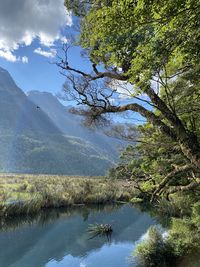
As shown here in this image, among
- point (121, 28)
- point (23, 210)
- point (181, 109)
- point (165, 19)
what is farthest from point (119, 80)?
point (23, 210)

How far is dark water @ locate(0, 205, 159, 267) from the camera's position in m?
11.3

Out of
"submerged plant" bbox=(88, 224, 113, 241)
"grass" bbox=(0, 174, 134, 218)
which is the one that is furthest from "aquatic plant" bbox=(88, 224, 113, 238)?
"grass" bbox=(0, 174, 134, 218)

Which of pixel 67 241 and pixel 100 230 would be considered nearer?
pixel 67 241

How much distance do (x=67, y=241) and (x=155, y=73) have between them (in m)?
11.0

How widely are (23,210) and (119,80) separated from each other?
11712 millimetres

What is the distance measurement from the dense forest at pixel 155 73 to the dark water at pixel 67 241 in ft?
8.88

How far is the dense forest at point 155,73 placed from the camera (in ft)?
12.6

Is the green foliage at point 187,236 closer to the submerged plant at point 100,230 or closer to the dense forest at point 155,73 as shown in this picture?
the dense forest at point 155,73

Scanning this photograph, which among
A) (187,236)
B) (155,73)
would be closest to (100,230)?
(187,236)

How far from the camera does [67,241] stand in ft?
47.0

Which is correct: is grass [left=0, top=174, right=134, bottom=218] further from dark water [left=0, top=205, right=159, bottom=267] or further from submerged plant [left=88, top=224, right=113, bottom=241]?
submerged plant [left=88, top=224, right=113, bottom=241]

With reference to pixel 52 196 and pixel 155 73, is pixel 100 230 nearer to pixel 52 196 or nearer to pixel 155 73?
pixel 52 196

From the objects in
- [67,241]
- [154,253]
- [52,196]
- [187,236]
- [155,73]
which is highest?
[155,73]

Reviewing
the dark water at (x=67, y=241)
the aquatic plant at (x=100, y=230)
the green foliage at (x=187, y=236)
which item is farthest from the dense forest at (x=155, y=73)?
the aquatic plant at (x=100, y=230)
